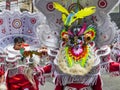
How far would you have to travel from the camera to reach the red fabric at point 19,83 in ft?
18.3

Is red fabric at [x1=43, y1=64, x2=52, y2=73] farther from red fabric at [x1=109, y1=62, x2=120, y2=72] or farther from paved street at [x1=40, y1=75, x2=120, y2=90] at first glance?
paved street at [x1=40, y1=75, x2=120, y2=90]

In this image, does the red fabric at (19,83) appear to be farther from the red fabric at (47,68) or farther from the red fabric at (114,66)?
the red fabric at (114,66)

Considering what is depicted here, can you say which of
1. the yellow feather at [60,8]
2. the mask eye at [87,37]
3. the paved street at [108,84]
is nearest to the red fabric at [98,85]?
the mask eye at [87,37]

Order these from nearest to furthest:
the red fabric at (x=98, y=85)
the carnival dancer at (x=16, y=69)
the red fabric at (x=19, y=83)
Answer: the red fabric at (x=98, y=85)
the carnival dancer at (x=16, y=69)
the red fabric at (x=19, y=83)

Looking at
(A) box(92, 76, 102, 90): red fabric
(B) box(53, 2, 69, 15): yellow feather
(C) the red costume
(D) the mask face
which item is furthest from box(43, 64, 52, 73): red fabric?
(B) box(53, 2, 69, 15): yellow feather

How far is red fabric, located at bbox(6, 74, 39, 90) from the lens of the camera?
5582mm

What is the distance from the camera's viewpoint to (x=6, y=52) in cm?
566

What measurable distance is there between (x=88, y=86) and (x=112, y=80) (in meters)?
3.40

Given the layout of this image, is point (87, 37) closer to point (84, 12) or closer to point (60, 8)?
point (84, 12)

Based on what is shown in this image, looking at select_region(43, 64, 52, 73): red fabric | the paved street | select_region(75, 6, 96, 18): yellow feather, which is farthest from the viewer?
the paved street

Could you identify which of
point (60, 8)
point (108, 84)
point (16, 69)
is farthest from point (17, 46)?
point (108, 84)

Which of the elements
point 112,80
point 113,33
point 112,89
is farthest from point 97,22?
point 112,80

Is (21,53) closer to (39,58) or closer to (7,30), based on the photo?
(39,58)

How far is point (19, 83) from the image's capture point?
5.62 m
